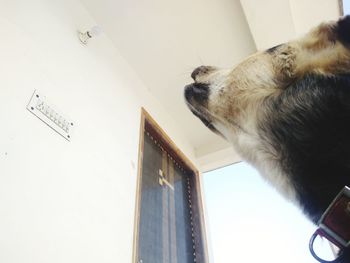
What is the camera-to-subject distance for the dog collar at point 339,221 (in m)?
0.49

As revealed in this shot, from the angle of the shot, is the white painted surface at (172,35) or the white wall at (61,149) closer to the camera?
the white wall at (61,149)

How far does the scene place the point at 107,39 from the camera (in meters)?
1.88

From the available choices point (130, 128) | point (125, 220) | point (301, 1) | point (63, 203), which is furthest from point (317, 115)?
point (301, 1)

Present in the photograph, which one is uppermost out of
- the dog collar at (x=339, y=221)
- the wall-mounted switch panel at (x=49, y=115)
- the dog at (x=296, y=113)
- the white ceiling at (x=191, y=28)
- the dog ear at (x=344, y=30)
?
the white ceiling at (x=191, y=28)

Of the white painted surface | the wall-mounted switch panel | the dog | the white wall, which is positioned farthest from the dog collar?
the white painted surface

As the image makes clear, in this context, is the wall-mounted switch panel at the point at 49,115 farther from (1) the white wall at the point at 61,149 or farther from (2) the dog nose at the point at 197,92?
(2) the dog nose at the point at 197,92

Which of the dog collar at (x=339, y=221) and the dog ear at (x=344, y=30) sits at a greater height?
the dog ear at (x=344, y=30)

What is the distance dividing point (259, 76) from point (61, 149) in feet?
2.77

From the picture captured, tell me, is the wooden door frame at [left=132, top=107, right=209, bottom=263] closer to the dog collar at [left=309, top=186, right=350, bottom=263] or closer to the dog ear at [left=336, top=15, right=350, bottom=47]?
the dog collar at [left=309, top=186, right=350, bottom=263]

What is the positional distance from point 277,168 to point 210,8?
1.46 meters

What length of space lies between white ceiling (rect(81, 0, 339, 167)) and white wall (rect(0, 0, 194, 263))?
0.26m

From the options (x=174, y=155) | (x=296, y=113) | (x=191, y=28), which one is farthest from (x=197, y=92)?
(x=174, y=155)

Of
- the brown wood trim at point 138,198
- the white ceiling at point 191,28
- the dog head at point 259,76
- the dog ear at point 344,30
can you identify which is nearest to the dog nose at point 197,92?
the dog head at point 259,76

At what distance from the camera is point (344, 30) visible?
686 millimetres
